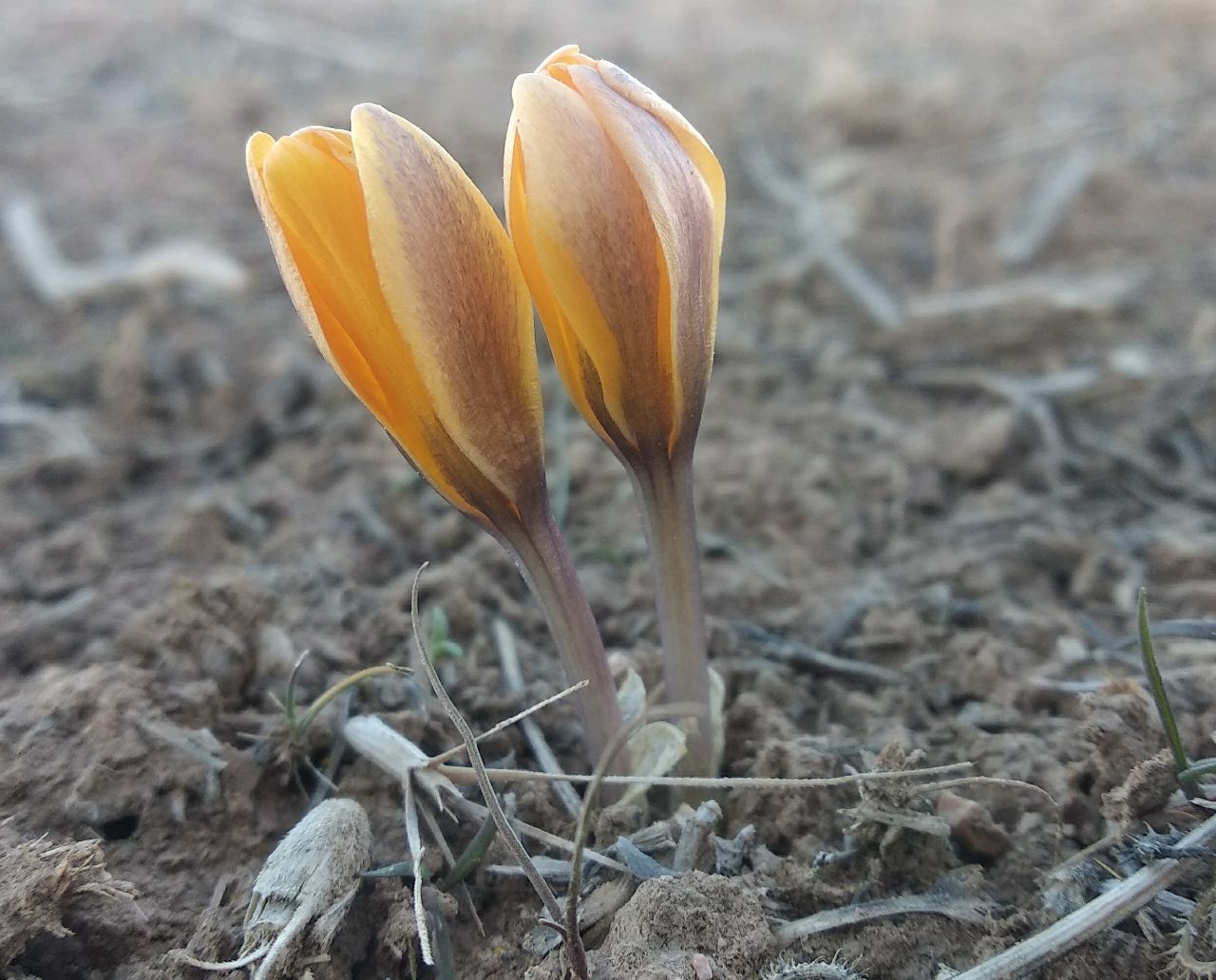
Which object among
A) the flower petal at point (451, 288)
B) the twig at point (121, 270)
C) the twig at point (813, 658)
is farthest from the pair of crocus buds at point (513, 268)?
the twig at point (121, 270)

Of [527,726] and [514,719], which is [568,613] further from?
[527,726]

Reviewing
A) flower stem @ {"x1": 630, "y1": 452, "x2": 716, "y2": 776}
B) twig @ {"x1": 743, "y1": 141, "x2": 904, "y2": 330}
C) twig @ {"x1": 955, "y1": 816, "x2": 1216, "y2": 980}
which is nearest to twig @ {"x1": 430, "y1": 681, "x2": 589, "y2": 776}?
flower stem @ {"x1": 630, "y1": 452, "x2": 716, "y2": 776}

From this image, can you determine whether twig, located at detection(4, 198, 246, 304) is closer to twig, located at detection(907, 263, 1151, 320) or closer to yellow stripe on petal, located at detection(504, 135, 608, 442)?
twig, located at detection(907, 263, 1151, 320)

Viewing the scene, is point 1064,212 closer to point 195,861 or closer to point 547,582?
point 547,582

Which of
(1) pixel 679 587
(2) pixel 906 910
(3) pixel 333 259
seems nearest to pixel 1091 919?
(2) pixel 906 910

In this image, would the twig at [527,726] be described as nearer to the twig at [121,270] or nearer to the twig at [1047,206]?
the twig at [121,270]

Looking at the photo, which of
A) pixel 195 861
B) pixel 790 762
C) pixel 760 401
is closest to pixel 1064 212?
pixel 760 401
